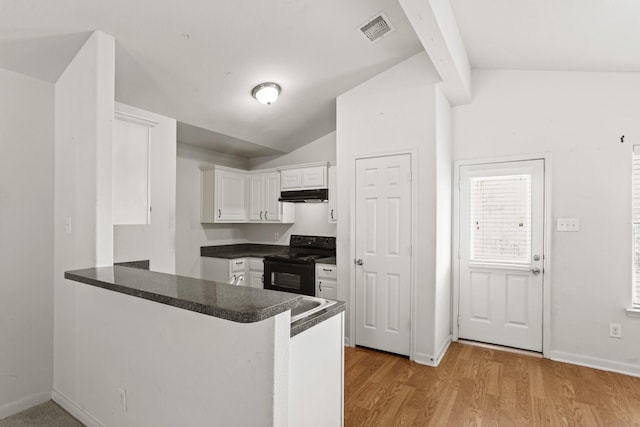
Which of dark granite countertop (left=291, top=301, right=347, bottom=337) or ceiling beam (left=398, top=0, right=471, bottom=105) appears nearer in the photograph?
dark granite countertop (left=291, top=301, right=347, bottom=337)

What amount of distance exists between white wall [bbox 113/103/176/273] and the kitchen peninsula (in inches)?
38.9

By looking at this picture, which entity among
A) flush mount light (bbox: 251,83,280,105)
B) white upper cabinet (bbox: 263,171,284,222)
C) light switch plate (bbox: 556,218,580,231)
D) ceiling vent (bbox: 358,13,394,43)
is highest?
ceiling vent (bbox: 358,13,394,43)

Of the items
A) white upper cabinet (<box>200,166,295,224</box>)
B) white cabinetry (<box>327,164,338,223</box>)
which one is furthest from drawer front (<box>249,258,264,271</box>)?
white cabinetry (<box>327,164,338,223</box>)

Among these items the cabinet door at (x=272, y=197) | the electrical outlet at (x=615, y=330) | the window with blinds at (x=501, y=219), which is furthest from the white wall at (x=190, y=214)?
the electrical outlet at (x=615, y=330)

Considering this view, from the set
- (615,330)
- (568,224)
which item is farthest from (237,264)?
(615,330)

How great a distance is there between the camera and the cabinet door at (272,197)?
15.9 ft

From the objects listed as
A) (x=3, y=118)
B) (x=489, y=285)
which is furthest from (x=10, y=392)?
(x=489, y=285)

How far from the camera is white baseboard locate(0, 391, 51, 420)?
236 cm

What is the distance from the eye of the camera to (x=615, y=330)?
297 cm

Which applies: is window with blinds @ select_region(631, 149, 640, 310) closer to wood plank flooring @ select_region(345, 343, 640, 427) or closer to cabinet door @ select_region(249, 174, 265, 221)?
wood plank flooring @ select_region(345, 343, 640, 427)

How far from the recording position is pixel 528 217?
3.34 meters

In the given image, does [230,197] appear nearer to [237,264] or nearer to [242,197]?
[242,197]

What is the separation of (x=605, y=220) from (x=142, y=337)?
12.2 ft

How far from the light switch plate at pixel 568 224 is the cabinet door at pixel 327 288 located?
2.27 meters
